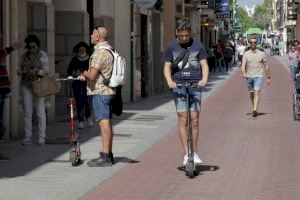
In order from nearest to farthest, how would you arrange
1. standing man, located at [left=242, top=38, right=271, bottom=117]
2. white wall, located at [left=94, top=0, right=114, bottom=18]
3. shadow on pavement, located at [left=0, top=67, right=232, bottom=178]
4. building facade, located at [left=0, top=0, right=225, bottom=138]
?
shadow on pavement, located at [left=0, top=67, right=232, bottom=178]
building facade, located at [left=0, top=0, right=225, bottom=138]
standing man, located at [left=242, top=38, right=271, bottom=117]
white wall, located at [left=94, top=0, right=114, bottom=18]

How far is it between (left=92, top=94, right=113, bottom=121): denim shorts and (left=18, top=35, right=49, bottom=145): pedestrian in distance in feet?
7.79

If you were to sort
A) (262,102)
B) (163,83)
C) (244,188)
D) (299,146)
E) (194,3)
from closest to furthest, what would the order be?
(244,188) → (299,146) → (262,102) → (163,83) → (194,3)

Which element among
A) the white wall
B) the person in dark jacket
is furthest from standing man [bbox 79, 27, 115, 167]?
the white wall

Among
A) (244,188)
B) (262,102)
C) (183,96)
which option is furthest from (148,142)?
(262,102)

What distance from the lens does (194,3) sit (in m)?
43.7

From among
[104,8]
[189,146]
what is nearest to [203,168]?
[189,146]

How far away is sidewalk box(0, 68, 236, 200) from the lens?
925cm

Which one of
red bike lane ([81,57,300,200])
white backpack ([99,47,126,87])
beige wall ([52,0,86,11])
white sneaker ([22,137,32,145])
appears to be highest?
beige wall ([52,0,86,11])

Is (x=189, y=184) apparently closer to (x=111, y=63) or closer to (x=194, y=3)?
(x=111, y=63)

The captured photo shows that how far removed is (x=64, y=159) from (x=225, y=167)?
2.38 metres

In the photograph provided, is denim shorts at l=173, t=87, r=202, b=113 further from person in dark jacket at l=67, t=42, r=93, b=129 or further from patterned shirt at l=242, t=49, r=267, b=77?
patterned shirt at l=242, t=49, r=267, b=77

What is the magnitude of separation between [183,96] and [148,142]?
11.9 ft

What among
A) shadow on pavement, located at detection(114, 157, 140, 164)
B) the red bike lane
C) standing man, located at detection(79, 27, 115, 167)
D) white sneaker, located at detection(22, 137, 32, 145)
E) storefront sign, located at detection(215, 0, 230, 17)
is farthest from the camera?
storefront sign, located at detection(215, 0, 230, 17)

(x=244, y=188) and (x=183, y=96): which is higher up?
(x=183, y=96)
